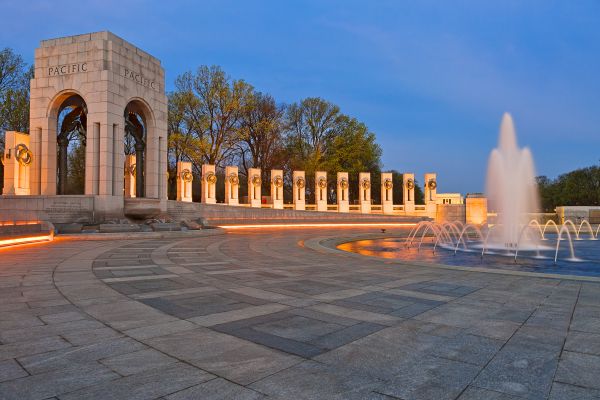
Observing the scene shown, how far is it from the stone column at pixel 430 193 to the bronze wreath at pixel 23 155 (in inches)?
1609

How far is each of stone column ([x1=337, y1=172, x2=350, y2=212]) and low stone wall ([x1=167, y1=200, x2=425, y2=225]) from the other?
353cm

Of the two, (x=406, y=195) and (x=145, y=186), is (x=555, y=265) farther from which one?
(x=406, y=195)

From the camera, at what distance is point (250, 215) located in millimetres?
38375

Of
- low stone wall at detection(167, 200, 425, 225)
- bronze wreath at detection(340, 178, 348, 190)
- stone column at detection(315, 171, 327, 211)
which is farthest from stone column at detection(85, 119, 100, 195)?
bronze wreath at detection(340, 178, 348, 190)

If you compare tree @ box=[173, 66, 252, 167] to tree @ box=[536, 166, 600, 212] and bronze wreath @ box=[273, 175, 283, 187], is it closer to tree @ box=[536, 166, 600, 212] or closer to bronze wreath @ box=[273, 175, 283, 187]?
bronze wreath @ box=[273, 175, 283, 187]

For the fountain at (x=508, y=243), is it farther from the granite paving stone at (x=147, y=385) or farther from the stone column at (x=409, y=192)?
the stone column at (x=409, y=192)

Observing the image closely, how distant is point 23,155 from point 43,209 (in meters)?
5.35

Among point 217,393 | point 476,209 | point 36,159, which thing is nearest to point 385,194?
point 476,209

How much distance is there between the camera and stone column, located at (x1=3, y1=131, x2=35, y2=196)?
25953mm

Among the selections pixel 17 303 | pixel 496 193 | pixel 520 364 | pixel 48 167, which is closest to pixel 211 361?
pixel 520 364

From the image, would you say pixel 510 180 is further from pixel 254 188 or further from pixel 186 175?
pixel 186 175

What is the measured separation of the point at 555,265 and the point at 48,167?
28.5 metres

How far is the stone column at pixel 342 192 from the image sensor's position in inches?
1908

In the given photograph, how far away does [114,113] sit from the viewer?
83.6 feet
